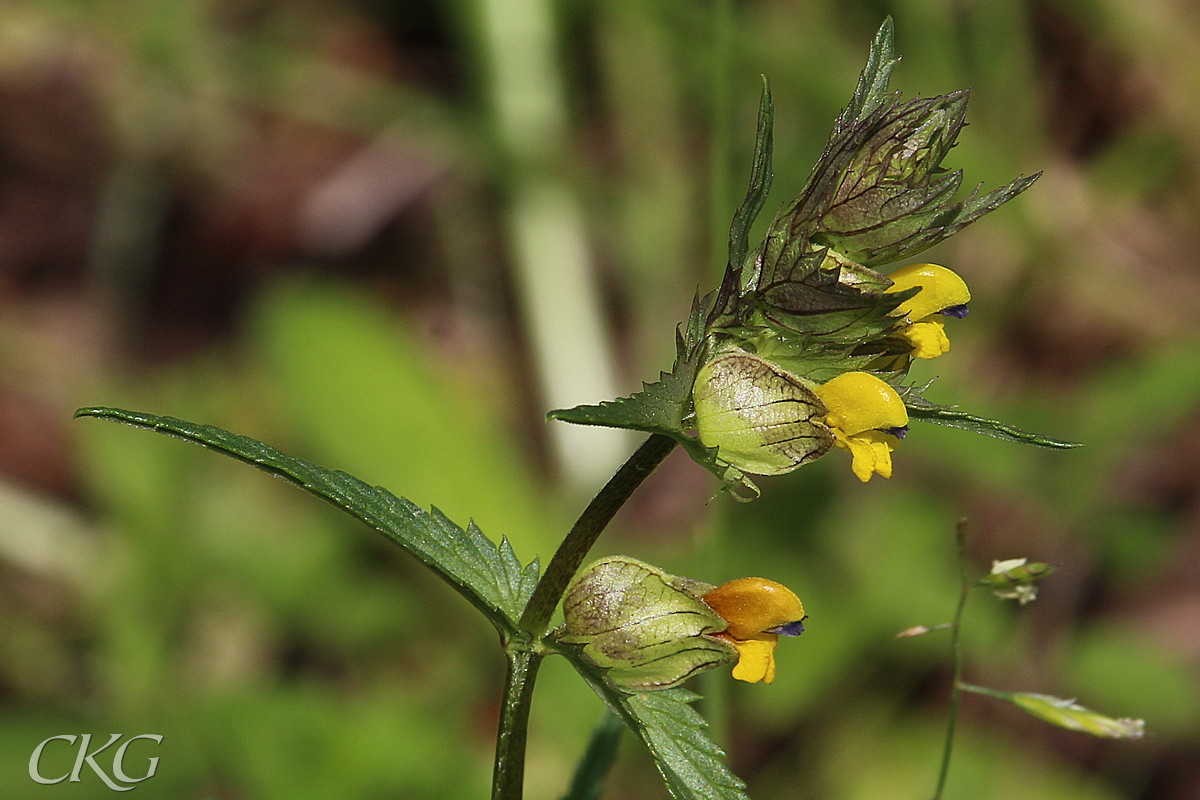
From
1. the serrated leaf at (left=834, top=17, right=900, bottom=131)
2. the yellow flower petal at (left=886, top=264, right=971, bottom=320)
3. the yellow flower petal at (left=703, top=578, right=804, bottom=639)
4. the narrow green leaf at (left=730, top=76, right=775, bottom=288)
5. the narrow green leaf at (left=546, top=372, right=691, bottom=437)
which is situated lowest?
the yellow flower petal at (left=703, top=578, right=804, bottom=639)

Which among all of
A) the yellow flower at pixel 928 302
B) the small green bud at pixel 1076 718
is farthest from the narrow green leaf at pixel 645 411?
the small green bud at pixel 1076 718

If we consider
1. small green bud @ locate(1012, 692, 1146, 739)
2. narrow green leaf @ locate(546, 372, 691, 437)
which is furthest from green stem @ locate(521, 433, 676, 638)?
small green bud @ locate(1012, 692, 1146, 739)

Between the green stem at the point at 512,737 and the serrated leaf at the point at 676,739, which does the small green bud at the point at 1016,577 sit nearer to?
the serrated leaf at the point at 676,739

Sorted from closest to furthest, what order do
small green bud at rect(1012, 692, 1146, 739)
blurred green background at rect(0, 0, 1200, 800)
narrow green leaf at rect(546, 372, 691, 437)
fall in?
1. narrow green leaf at rect(546, 372, 691, 437)
2. small green bud at rect(1012, 692, 1146, 739)
3. blurred green background at rect(0, 0, 1200, 800)

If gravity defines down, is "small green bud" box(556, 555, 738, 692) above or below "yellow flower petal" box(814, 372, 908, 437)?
below

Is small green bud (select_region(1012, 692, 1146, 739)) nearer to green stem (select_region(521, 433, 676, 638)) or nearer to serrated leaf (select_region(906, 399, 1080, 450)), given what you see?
serrated leaf (select_region(906, 399, 1080, 450))

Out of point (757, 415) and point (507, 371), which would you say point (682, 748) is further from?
point (507, 371)

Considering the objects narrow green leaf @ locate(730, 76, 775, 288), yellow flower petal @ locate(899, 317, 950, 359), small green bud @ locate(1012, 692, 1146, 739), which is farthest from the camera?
small green bud @ locate(1012, 692, 1146, 739)
